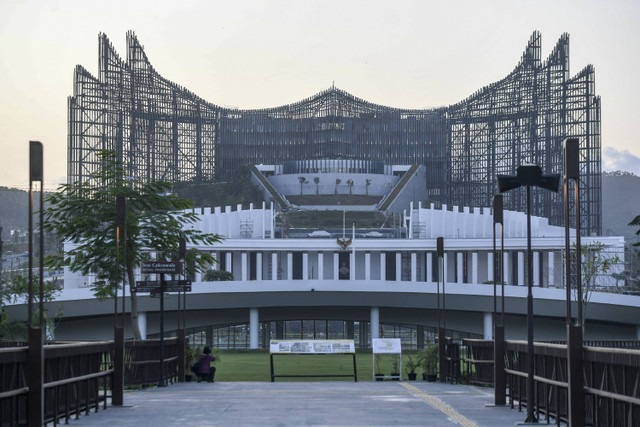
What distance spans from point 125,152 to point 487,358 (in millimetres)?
110013

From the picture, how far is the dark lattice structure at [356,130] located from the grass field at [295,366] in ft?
222

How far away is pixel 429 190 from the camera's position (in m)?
158

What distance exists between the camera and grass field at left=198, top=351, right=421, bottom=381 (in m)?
42.8

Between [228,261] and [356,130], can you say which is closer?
[228,261]

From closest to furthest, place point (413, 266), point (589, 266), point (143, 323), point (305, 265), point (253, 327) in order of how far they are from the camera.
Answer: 1. point (589, 266)
2. point (143, 323)
3. point (253, 327)
4. point (413, 266)
5. point (305, 265)

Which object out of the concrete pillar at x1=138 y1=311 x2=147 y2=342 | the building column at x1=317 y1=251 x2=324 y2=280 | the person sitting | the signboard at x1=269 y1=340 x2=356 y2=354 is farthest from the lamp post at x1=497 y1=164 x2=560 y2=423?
the building column at x1=317 y1=251 x2=324 y2=280

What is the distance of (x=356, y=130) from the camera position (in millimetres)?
164125

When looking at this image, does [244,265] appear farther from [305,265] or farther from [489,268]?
[489,268]

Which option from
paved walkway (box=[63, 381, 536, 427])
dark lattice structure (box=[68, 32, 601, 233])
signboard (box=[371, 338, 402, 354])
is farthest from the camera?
dark lattice structure (box=[68, 32, 601, 233])

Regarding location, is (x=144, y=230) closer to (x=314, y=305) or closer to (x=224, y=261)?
(x=314, y=305)

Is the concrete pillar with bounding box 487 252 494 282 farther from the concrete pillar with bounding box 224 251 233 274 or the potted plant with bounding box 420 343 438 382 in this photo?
the potted plant with bounding box 420 343 438 382

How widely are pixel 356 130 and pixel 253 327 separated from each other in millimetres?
93769

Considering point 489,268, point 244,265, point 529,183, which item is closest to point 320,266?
point 244,265

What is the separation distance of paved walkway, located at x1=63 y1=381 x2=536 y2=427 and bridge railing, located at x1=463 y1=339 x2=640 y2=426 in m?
0.76
